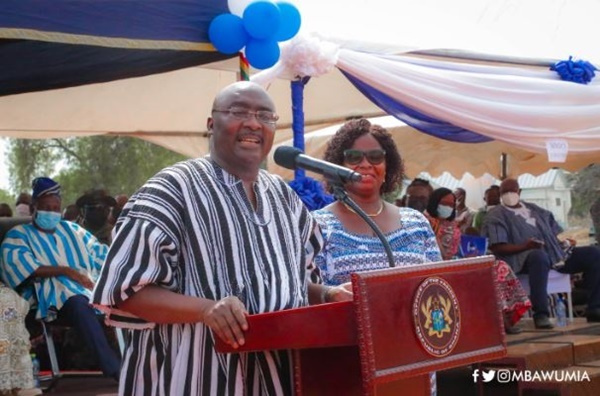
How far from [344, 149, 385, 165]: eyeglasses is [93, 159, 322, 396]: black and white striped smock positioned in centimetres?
146

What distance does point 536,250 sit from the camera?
350 inches

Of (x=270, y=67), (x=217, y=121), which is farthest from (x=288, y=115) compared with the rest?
(x=217, y=121)

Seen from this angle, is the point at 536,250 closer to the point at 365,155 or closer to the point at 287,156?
the point at 365,155

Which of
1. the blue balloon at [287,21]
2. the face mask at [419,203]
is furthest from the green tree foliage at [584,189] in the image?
the blue balloon at [287,21]

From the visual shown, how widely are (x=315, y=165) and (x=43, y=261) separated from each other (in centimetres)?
468

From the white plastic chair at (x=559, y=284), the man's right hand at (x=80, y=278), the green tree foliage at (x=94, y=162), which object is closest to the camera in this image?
the man's right hand at (x=80, y=278)

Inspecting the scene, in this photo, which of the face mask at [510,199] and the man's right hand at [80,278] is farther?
the face mask at [510,199]

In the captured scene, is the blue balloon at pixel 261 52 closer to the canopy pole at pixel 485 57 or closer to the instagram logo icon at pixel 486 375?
the canopy pole at pixel 485 57

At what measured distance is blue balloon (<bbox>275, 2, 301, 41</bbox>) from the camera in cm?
550

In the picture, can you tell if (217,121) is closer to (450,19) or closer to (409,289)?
(409,289)

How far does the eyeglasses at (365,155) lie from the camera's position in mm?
4078

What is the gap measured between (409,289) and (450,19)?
20.9 ft

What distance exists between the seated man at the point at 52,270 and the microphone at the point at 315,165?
4234mm

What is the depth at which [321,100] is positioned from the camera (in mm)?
9930
